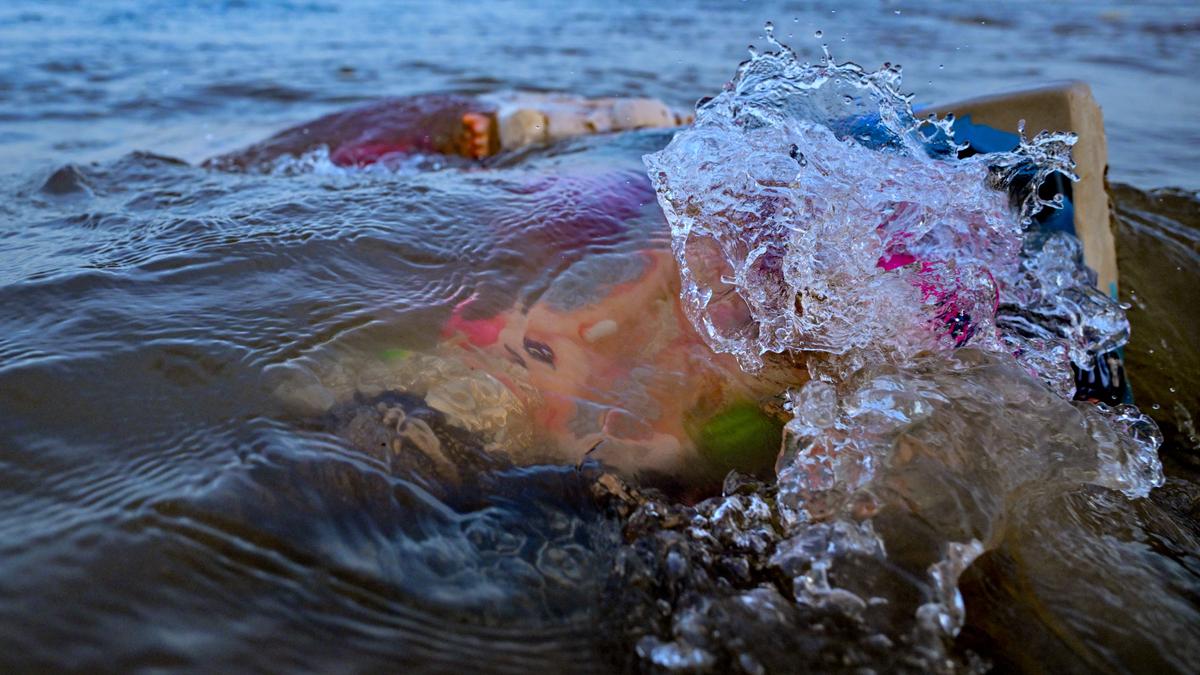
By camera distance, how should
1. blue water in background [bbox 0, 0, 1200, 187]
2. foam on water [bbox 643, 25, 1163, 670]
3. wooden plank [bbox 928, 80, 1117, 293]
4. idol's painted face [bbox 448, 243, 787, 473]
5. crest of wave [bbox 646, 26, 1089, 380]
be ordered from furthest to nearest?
blue water in background [bbox 0, 0, 1200, 187]
wooden plank [bbox 928, 80, 1117, 293]
crest of wave [bbox 646, 26, 1089, 380]
idol's painted face [bbox 448, 243, 787, 473]
foam on water [bbox 643, 25, 1163, 670]

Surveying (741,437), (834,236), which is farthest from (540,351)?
(834,236)

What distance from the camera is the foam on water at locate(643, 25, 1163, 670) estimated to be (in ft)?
3.60

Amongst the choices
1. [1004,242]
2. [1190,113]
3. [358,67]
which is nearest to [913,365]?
[1004,242]

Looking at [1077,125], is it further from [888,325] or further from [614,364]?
[614,364]

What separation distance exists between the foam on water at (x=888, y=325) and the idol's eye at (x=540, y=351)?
28 cm

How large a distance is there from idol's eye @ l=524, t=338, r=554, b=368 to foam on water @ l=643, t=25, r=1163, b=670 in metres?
0.28

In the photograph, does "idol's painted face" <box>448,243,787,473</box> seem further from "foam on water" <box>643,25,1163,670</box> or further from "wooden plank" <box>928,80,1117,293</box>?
"wooden plank" <box>928,80,1117,293</box>

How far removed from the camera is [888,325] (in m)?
1.46

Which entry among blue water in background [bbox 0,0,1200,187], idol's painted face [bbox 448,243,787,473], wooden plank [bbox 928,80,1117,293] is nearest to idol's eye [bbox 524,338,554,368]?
idol's painted face [bbox 448,243,787,473]

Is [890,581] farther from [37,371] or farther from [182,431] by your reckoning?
[37,371]

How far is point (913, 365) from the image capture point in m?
1.42

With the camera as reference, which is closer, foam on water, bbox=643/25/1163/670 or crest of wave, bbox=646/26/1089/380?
foam on water, bbox=643/25/1163/670

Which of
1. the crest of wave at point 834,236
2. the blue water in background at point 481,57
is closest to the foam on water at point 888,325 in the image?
the crest of wave at point 834,236

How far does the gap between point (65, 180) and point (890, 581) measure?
97.9 inches
